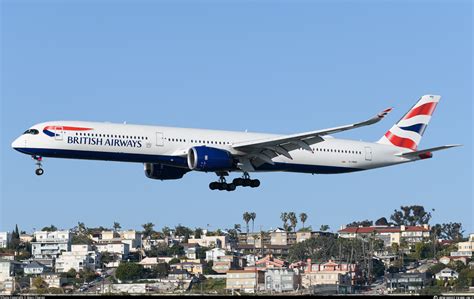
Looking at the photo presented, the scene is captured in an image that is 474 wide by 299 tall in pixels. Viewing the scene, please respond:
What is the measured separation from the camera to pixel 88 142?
7144 cm

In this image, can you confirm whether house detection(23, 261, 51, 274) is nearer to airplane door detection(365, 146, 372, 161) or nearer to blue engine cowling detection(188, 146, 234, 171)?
airplane door detection(365, 146, 372, 161)

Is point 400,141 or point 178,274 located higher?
point 400,141

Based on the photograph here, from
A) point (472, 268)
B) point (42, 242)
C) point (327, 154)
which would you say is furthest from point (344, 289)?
point (42, 242)

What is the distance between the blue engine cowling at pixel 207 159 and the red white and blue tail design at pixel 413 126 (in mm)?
16400

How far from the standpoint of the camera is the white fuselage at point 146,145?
234 ft

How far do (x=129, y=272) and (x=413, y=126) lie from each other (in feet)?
162

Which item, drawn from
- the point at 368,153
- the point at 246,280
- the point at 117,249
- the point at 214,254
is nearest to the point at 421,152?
the point at 368,153

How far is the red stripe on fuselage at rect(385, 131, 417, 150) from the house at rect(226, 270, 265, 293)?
25.3 metres

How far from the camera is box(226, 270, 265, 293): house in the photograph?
348ft

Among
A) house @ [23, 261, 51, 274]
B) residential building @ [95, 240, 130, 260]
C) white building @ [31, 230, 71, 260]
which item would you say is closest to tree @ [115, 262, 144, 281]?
house @ [23, 261, 51, 274]

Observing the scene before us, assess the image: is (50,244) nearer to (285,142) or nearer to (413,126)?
(413,126)

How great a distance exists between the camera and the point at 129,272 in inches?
4911

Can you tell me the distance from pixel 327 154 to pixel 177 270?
213ft

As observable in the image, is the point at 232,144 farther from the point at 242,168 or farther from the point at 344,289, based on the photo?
the point at 344,289
